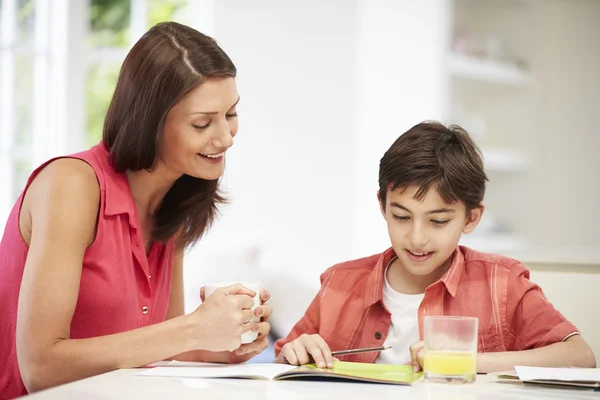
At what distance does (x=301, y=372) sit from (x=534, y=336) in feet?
1.75

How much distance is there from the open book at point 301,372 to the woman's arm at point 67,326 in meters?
0.05

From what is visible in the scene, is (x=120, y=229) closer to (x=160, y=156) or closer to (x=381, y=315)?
(x=160, y=156)

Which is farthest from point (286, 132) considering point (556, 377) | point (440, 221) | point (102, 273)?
point (556, 377)

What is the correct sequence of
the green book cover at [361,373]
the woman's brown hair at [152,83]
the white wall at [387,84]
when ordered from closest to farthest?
the green book cover at [361,373] < the woman's brown hair at [152,83] < the white wall at [387,84]

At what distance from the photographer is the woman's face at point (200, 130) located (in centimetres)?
157

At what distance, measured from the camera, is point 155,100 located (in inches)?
60.6

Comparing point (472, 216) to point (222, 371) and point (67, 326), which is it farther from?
point (67, 326)

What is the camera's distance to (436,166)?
63.6 inches

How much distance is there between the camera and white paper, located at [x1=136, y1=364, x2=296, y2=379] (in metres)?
1.23

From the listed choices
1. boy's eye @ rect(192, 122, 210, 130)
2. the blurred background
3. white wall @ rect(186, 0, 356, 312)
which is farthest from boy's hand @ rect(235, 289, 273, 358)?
white wall @ rect(186, 0, 356, 312)

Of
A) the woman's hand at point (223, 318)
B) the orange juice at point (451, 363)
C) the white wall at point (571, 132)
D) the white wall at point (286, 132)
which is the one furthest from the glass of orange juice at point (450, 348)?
the white wall at point (571, 132)

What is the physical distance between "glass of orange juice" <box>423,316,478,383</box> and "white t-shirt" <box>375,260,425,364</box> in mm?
429

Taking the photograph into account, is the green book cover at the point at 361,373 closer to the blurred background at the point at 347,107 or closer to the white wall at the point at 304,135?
the blurred background at the point at 347,107

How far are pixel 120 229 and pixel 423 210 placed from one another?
0.62m
